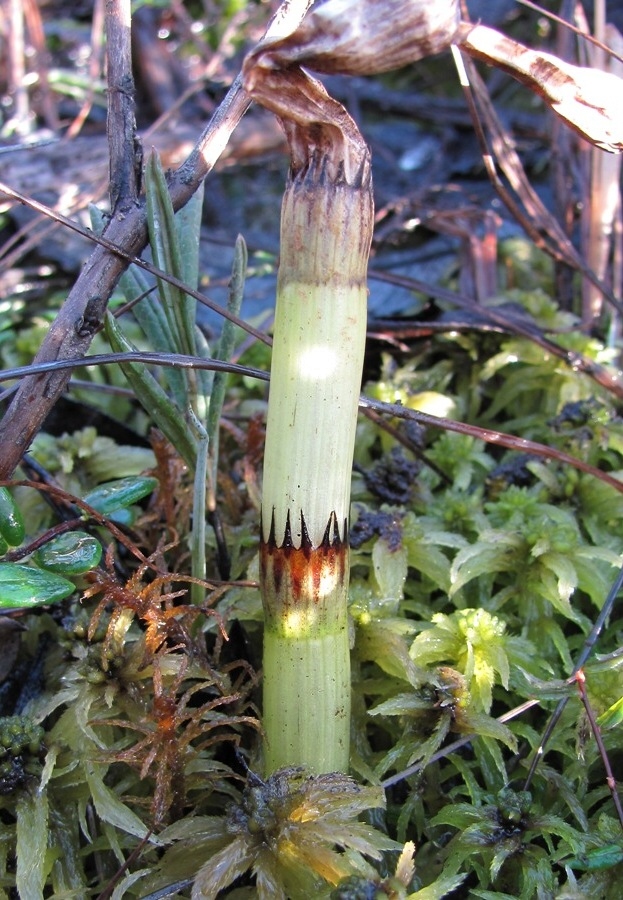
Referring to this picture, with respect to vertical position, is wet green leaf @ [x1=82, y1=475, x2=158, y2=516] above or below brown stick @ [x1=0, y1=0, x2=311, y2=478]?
below

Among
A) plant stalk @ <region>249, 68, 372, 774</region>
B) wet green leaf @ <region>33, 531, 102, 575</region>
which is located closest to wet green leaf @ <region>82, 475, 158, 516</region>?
wet green leaf @ <region>33, 531, 102, 575</region>

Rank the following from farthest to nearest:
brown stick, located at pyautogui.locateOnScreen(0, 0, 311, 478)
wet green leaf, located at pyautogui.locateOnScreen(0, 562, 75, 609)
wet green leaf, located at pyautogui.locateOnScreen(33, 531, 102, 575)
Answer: brown stick, located at pyautogui.locateOnScreen(0, 0, 311, 478) < wet green leaf, located at pyautogui.locateOnScreen(33, 531, 102, 575) < wet green leaf, located at pyautogui.locateOnScreen(0, 562, 75, 609)

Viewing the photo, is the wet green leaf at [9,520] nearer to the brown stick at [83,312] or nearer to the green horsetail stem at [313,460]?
the brown stick at [83,312]

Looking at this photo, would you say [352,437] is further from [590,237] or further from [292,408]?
[590,237]

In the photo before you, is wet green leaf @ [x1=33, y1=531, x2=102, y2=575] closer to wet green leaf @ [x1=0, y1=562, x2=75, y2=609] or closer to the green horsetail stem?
wet green leaf @ [x1=0, y1=562, x2=75, y2=609]

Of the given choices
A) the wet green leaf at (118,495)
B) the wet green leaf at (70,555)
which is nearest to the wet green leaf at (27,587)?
the wet green leaf at (70,555)

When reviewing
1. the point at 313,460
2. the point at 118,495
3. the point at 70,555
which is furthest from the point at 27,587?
the point at 313,460

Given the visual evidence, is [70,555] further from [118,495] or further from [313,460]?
[313,460]

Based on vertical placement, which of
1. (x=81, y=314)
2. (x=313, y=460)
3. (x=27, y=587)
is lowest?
(x=27, y=587)

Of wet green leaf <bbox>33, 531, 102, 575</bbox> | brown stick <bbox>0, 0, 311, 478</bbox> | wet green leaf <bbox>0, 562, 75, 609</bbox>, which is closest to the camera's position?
wet green leaf <bbox>0, 562, 75, 609</bbox>
